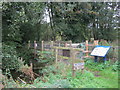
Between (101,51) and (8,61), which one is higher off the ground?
(101,51)

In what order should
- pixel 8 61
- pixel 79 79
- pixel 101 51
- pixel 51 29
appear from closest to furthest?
pixel 79 79, pixel 8 61, pixel 101 51, pixel 51 29

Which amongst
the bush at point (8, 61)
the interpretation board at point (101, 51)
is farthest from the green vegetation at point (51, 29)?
the interpretation board at point (101, 51)

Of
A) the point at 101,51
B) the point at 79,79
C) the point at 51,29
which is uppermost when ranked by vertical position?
the point at 51,29

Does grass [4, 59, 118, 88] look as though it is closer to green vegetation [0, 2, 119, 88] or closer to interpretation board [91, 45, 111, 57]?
green vegetation [0, 2, 119, 88]

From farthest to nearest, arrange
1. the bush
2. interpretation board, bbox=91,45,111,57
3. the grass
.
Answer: interpretation board, bbox=91,45,111,57 → the bush → the grass

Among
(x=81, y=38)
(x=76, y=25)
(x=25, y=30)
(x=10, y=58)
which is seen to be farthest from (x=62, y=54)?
(x=81, y=38)

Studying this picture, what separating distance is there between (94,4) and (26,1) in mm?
9493

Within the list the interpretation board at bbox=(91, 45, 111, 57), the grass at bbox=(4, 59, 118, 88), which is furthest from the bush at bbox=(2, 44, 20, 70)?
the interpretation board at bbox=(91, 45, 111, 57)

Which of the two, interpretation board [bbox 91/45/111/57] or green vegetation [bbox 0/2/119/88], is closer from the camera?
green vegetation [bbox 0/2/119/88]

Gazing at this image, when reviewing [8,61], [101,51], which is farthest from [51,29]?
[8,61]

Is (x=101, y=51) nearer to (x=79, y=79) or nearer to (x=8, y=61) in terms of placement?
(x=79, y=79)

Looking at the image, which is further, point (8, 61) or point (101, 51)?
point (101, 51)

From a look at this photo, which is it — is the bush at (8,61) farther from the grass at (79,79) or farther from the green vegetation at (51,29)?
the grass at (79,79)

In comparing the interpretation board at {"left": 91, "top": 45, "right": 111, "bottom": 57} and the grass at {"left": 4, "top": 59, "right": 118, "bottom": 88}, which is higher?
the interpretation board at {"left": 91, "top": 45, "right": 111, "bottom": 57}
